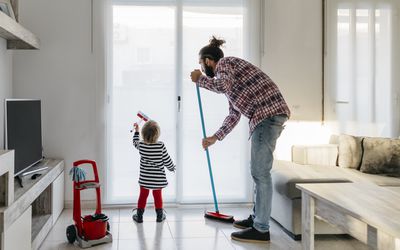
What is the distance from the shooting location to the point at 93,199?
13.0 feet

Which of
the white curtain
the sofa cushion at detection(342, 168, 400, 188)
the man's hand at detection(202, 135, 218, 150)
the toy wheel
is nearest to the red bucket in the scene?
the toy wheel

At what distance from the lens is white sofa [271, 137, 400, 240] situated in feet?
9.98

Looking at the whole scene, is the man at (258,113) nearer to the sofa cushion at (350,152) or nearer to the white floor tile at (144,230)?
the white floor tile at (144,230)

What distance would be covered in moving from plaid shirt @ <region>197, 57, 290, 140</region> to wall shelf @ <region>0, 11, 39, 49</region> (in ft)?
4.84

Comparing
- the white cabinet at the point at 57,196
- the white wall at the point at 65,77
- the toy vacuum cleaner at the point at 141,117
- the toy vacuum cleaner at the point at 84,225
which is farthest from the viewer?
the white wall at the point at 65,77

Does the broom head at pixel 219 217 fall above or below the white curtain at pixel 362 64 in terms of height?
below

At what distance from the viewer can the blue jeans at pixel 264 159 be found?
298 cm

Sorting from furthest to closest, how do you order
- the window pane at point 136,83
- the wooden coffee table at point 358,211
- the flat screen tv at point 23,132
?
the window pane at point 136,83 < the flat screen tv at point 23,132 < the wooden coffee table at point 358,211

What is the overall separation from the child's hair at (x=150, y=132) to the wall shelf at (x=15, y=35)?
119 cm

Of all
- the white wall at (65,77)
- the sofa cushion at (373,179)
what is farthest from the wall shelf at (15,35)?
the sofa cushion at (373,179)

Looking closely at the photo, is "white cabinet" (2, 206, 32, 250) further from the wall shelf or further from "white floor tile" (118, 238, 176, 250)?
the wall shelf

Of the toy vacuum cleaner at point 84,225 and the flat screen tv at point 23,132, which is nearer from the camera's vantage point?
the flat screen tv at point 23,132

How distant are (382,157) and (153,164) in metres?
1.98

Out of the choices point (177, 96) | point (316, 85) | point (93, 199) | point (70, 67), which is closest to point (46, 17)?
point (70, 67)
